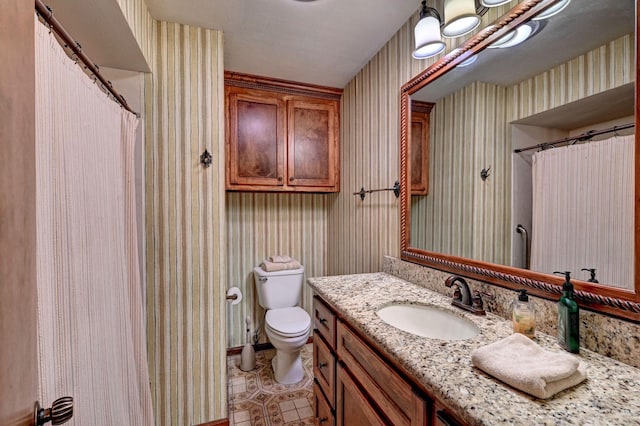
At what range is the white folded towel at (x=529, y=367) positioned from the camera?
0.59m

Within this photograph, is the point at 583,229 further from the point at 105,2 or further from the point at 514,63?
the point at 105,2

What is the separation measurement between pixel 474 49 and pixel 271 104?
1.59 meters

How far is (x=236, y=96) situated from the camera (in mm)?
2236

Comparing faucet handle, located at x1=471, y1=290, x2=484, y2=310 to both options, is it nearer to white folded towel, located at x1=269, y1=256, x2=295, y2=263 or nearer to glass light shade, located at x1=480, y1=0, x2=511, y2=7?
glass light shade, located at x1=480, y1=0, x2=511, y2=7

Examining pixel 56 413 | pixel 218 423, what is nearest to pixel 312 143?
pixel 218 423

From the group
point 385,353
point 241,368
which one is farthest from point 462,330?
point 241,368

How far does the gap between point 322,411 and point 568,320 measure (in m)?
1.17

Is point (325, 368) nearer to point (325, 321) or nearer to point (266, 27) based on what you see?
point (325, 321)

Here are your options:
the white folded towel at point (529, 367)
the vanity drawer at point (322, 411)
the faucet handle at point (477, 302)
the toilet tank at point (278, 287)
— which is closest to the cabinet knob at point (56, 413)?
the white folded towel at point (529, 367)

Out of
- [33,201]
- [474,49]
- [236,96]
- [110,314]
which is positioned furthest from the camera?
[236,96]

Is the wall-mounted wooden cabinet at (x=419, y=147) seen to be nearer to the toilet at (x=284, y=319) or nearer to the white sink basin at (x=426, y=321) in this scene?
the white sink basin at (x=426, y=321)

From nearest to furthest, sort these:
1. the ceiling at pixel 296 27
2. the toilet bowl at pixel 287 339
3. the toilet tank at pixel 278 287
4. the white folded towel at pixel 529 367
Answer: the white folded towel at pixel 529 367 < the ceiling at pixel 296 27 < the toilet bowl at pixel 287 339 < the toilet tank at pixel 278 287

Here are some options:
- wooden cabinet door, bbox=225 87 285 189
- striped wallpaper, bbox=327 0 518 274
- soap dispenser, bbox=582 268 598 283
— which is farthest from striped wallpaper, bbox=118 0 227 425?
soap dispenser, bbox=582 268 598 283

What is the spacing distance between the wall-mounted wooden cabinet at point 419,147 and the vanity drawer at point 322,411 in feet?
3.82
